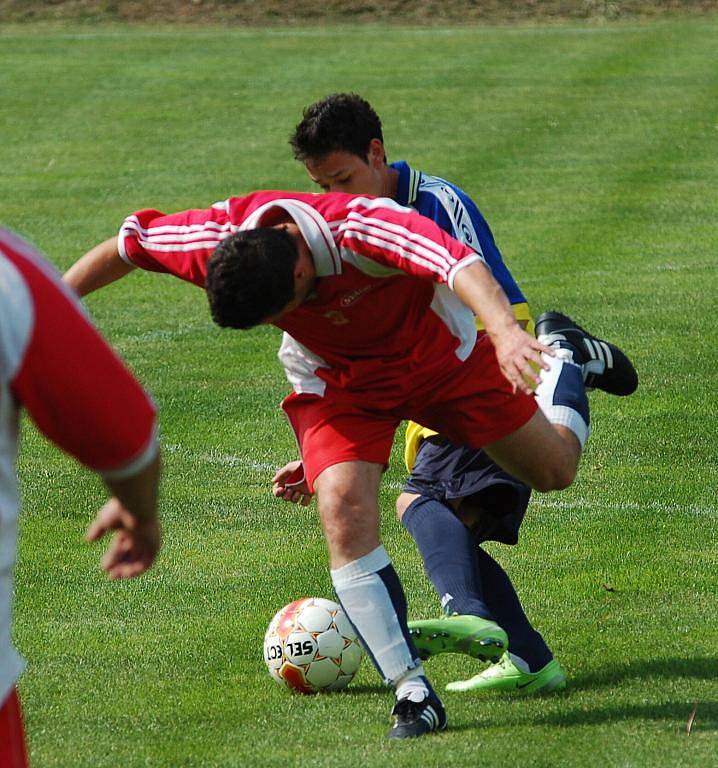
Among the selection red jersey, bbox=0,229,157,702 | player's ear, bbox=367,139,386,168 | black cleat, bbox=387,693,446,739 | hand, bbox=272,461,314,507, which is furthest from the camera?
player's ear, bbox=367,139,386,168

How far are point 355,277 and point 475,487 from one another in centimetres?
123

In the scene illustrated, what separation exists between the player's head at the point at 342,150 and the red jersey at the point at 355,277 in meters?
0.90

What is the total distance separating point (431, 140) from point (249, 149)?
2269 millimetres

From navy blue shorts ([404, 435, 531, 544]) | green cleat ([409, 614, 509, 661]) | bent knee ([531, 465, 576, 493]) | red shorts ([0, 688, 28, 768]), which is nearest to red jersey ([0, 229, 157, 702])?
red shorts ([0, 688, 28, 768])

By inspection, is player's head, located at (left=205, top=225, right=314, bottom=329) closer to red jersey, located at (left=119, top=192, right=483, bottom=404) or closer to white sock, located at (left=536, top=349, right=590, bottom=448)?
red jersey, located at (left=119, top=192, right=483, bottom=404)

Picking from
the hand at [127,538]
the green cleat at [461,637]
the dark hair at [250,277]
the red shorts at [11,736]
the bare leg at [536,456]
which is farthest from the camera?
the bare leg at [536,456]

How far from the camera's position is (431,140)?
1936 cm

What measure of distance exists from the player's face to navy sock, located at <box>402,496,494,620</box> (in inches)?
47.0

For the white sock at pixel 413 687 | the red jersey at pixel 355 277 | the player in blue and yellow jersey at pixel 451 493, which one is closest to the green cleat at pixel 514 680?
the player in blue and yellow jersey at pixel 451 493

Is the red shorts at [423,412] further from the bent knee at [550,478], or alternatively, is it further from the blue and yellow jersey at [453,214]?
the blue and yellow jersey at [453,214]

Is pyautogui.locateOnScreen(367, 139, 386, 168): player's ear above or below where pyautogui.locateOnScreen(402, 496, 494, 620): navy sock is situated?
above

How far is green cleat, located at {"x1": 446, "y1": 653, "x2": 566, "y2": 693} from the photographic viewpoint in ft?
17.7

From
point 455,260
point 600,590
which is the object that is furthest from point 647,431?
point 455,260

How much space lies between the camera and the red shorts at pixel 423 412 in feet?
16.7
